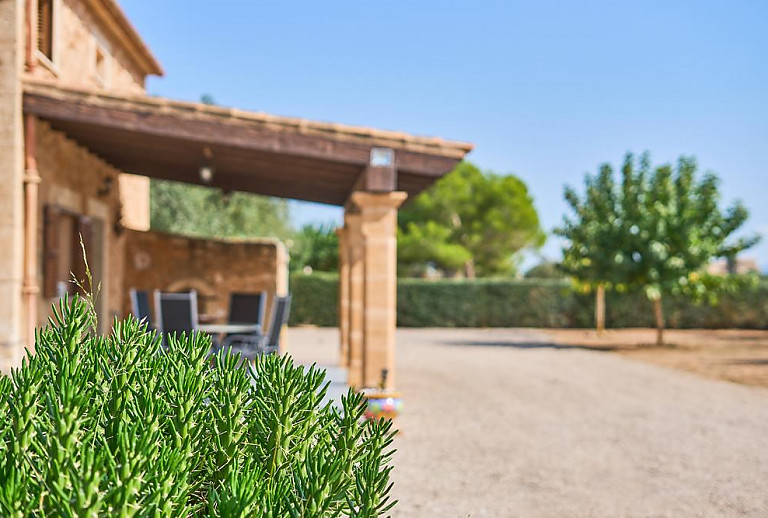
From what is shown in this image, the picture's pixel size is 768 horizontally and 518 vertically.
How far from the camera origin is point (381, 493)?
1444mm

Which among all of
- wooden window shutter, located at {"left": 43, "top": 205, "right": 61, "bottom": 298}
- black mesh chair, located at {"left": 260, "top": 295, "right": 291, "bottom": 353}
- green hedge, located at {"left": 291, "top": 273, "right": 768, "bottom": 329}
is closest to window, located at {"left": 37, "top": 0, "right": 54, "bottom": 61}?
wooden window shutter, located at {"left": 43, "top": 205, "right": 61, "bottom": 298}

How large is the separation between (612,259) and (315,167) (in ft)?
31.4

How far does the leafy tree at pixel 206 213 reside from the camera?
24.6 m

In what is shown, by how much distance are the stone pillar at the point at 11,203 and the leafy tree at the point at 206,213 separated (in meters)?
15.6

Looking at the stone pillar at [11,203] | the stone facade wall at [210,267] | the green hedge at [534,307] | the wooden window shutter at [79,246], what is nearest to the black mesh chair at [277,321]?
the wooden window shutter at [79,246]

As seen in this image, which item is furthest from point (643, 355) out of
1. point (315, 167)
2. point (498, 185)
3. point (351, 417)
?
point (498, 185)

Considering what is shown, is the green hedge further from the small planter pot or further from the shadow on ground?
the small planter pot

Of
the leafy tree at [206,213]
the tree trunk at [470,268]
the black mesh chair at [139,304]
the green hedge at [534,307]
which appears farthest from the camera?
the tree trunk at [470,268]

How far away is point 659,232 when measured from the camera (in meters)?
15.0

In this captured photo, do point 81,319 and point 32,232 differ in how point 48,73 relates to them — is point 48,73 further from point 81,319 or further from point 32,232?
point 81,319

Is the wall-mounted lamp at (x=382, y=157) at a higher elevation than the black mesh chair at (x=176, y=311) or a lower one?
higher

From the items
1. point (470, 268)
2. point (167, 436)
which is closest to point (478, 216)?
point (470, 268)

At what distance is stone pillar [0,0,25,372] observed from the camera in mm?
6395

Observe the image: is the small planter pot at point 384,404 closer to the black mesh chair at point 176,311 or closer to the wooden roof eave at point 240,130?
the wooden roof eave at point 240,130
